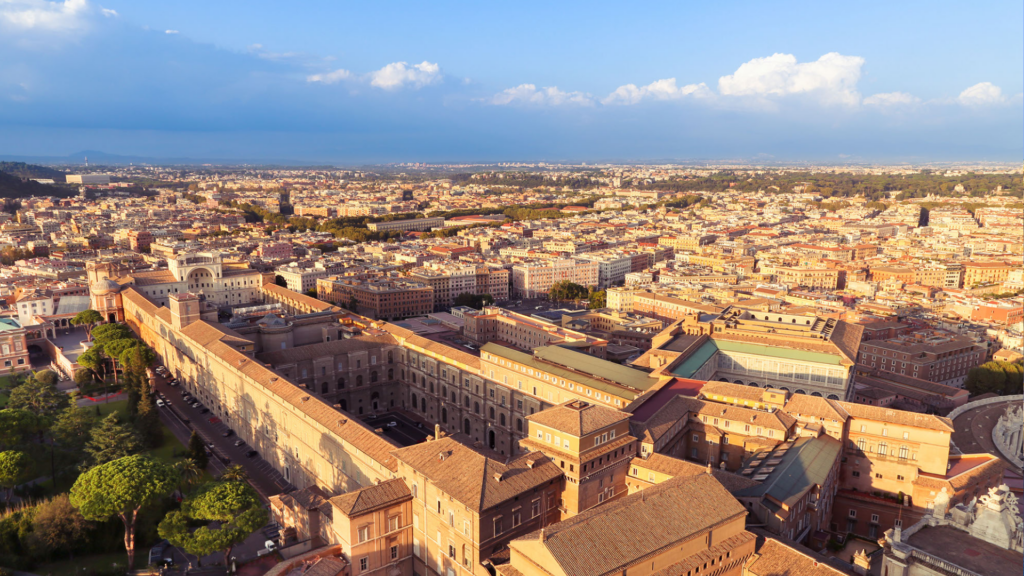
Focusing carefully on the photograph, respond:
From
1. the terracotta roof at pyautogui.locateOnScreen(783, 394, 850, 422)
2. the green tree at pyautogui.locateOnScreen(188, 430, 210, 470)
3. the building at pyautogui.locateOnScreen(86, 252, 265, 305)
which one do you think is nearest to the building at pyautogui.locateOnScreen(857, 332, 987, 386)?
the terracotta roof at pyautogui.locateOnScreen(783, 394, 850, 422)

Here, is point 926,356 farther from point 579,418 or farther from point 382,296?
point 382,296

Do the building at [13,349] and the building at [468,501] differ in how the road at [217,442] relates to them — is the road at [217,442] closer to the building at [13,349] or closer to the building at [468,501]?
the building at [13,349]

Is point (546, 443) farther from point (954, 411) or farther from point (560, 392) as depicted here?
point (954, 411)

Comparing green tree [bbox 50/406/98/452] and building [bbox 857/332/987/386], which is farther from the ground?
green tree [bbox 50/406/98/452]

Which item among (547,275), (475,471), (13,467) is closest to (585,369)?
(475,471)

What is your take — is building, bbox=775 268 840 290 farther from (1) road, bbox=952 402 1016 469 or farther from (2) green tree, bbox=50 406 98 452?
(2) green tree, bbox=50 406 98 452
